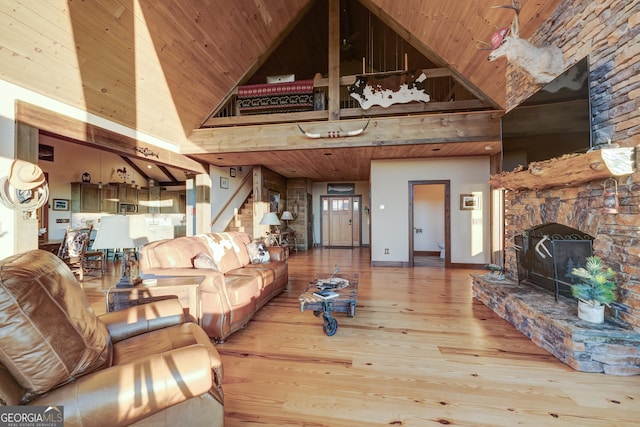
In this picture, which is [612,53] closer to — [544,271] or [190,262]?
[544,271]

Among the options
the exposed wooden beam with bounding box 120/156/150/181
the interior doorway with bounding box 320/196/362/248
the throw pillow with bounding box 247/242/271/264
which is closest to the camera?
the throw pillow with bounding box 247/242/271/264

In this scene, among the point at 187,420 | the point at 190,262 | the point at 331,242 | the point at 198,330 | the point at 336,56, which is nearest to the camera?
the point at 187,420

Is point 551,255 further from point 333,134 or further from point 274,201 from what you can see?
point 274,201

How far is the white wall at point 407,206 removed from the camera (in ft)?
18.2

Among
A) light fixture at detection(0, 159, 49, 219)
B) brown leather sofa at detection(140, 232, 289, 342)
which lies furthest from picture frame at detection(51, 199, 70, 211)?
brown leather sofa at detection(140, 232, 289, 342)

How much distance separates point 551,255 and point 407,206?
123 inches

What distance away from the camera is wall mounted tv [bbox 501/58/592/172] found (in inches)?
89.4

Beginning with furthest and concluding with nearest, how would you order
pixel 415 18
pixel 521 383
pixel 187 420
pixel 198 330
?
pixel 415 18
pixel 521 383
pixel 198 330
pixel 187 420

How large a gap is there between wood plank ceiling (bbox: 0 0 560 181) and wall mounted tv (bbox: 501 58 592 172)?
0.96 metres

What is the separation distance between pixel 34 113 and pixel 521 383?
17.0ft

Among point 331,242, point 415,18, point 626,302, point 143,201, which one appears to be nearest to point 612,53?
point 626,302

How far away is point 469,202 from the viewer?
5559mm

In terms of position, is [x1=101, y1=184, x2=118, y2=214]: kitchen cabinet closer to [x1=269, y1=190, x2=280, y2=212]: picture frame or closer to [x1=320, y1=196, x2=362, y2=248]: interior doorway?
[x1=269, y1=190, x2=280, y2=212]: picture frame

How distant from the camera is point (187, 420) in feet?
3.84
